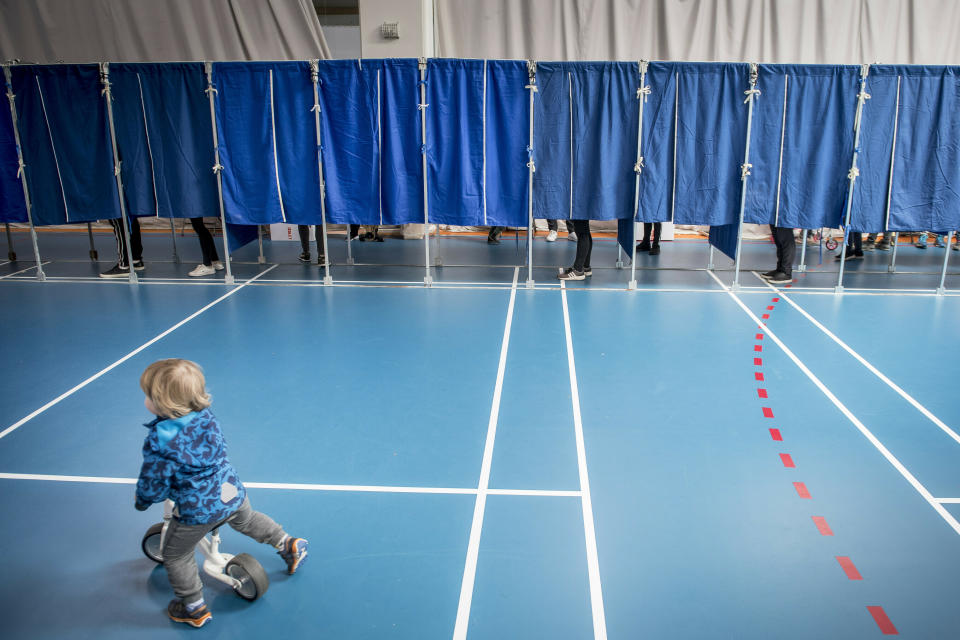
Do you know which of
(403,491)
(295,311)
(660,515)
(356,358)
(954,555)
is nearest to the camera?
(954,555)

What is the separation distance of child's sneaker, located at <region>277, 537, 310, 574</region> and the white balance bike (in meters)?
0.09

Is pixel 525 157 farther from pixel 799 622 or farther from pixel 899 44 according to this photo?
pixel 899 44

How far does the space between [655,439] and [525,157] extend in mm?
3727

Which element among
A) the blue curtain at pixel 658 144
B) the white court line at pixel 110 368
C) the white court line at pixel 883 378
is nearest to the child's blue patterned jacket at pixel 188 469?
the white court line at pixel 110 368

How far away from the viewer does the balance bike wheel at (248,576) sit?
2.43 m

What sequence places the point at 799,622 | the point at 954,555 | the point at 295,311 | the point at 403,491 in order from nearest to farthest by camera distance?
the point at 799,622
the point at 954,555
the point at 403,491
the point at 295,311

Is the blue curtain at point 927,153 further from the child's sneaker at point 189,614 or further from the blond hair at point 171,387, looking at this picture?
the child's sneaker at point 189,614

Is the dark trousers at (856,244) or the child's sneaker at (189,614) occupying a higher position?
the dark trousers at (856,244)

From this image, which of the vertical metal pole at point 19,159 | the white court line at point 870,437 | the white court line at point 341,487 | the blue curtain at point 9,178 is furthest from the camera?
the blue curtain at point 9,178

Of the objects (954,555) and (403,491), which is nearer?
(954,555)

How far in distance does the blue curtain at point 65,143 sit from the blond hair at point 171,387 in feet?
18.2

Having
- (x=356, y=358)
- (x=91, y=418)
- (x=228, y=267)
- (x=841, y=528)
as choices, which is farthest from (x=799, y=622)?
(x=228, y=267)

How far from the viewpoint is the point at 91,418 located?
12.7 feet

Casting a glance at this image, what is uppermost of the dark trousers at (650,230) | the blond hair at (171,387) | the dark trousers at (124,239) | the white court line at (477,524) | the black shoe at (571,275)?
the blond hair at (171,387)
